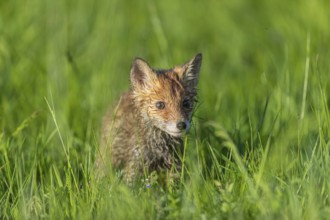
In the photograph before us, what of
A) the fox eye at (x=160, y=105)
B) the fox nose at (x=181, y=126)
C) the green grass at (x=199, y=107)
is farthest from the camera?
the fox eye at (x=160, y=105)

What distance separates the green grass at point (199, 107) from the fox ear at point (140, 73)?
598 mm

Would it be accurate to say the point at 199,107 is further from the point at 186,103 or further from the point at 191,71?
the point at 186,103

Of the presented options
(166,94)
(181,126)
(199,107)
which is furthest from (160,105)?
(199,107)

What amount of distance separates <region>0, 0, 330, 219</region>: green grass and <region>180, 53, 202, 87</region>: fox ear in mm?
372

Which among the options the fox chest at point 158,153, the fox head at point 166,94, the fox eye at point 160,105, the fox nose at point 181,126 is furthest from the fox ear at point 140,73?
the fox nose at point 181,126

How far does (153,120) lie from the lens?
21.9 ft

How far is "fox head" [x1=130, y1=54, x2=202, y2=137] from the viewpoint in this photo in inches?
255

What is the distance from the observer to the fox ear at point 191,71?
22.6 ft

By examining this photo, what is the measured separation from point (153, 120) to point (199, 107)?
1469 millimetres

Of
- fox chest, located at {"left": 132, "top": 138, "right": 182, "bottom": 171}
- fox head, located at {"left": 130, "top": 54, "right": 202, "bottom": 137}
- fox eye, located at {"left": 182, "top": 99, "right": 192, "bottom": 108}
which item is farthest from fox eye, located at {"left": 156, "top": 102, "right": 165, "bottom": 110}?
fox chest, located at {"left": 132, "top": 138, "right": 182, "bottom": 171}

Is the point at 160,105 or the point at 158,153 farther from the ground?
the point at 160,105

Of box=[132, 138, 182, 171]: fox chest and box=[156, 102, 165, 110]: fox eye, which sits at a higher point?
box=[156, 102, 165, 110]: fox eye

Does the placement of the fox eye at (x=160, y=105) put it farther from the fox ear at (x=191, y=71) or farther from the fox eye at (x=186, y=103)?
the fox ear at (x=191, y=71)

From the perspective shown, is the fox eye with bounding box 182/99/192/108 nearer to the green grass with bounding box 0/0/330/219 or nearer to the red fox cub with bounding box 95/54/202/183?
the red fox cub with bounding box 95/54/202/183
